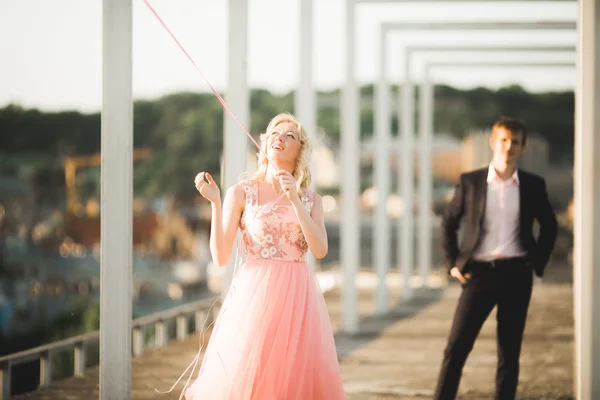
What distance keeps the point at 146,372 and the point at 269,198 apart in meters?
4.12

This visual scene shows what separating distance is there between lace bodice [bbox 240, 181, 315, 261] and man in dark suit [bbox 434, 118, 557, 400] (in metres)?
1.20

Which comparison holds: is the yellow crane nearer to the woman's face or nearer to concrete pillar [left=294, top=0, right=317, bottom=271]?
concrete pillar [left=294, top=0, right=317, bottom=271]

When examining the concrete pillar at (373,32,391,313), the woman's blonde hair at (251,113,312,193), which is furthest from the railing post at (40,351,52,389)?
the concrete pillar at (373,32,391,313)

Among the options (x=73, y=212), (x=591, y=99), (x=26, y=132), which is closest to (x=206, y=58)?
(x=591, y=99)

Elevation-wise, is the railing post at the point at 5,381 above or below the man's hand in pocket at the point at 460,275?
below

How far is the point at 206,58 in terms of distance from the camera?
136 feet

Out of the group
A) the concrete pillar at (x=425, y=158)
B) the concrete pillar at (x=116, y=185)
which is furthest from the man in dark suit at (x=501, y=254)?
the concrete pillar at (x=425, y=158)

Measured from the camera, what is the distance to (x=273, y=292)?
15.0 ft

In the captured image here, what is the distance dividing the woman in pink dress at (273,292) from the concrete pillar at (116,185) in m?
0.65

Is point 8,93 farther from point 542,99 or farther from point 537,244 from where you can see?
point 537,244

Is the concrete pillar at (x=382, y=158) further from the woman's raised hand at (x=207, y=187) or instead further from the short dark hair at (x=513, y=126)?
the woman's raised hand at (x=207, y=187)

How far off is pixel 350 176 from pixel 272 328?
266 inches

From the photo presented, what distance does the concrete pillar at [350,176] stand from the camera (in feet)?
36.2

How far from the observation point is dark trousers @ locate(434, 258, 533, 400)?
17.9 ft
